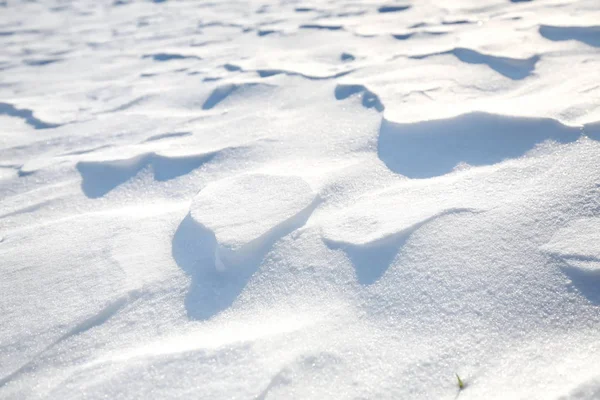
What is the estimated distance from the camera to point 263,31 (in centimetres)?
273

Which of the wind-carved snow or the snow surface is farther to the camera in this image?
the wind-carved snow

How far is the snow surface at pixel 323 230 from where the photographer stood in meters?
0.80

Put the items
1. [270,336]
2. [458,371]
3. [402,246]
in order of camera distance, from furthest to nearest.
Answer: [402,246] → [270,336] → [458,371]

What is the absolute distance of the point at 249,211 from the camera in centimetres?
112

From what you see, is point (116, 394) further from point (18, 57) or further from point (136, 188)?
point (18, 57)

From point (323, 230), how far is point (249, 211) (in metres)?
0.18

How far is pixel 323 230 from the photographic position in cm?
106

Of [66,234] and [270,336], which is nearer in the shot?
[270,336]

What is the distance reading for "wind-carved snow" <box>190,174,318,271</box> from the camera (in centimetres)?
104

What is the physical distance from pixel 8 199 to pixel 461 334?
129 centimetres

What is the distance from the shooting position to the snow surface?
31.4 inches

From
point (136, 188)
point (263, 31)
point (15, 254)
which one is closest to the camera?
point (15, 254)

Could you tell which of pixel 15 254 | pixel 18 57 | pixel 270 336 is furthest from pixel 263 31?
pixel 270 336

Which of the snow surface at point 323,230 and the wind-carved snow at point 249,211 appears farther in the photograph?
the wind-carved snow at point 249,211
